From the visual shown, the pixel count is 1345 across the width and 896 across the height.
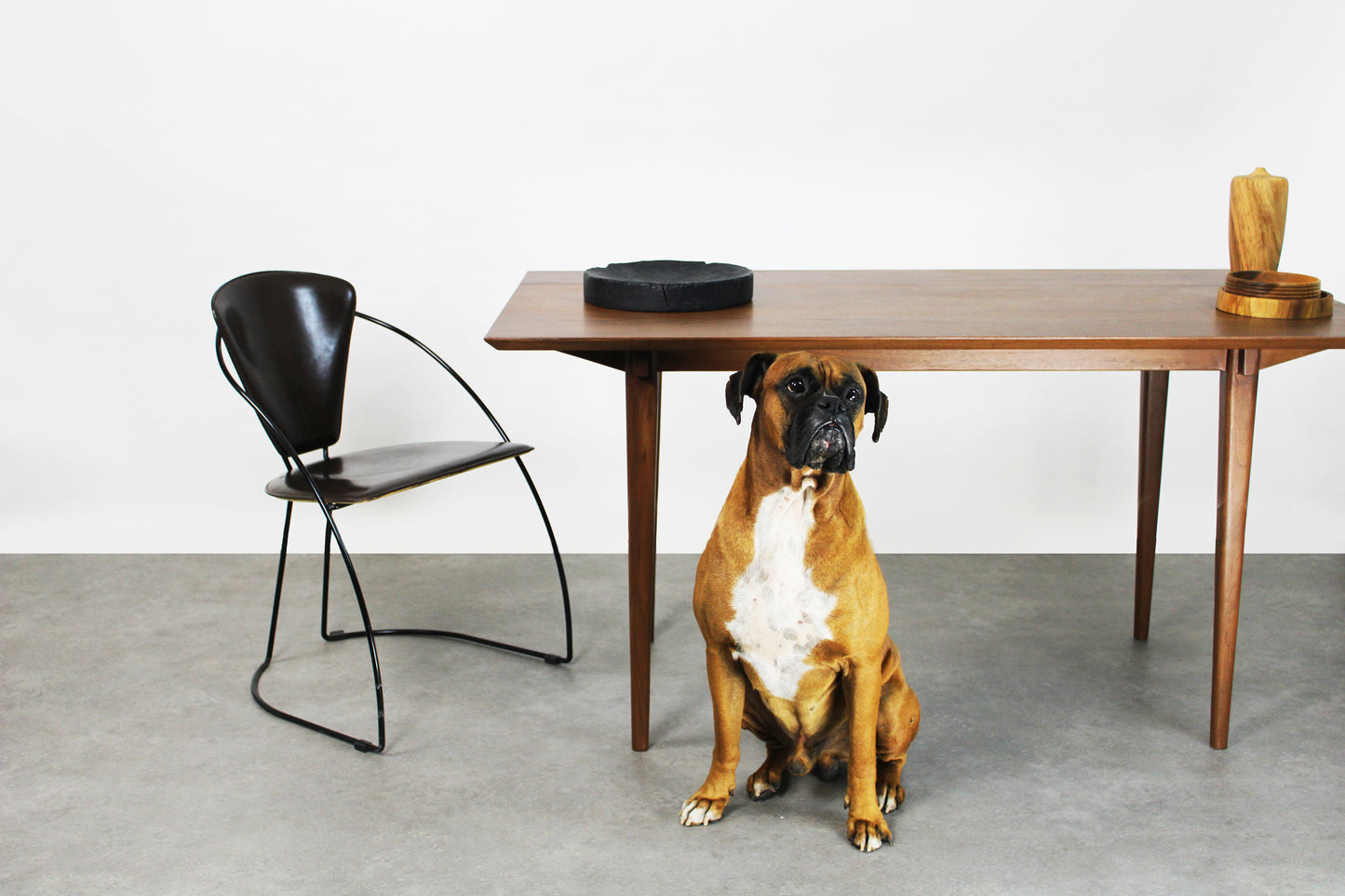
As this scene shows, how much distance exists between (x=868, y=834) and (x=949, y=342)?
950 millimetres

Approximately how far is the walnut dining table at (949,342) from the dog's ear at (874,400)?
146mm

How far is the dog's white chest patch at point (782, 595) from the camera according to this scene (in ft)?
7.57

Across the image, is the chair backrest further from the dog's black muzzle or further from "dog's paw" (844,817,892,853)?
"dog's paw" (844,817,892,853)

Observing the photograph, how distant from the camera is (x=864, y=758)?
94.4 inches

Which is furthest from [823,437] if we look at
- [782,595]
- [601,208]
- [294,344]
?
[601,208]

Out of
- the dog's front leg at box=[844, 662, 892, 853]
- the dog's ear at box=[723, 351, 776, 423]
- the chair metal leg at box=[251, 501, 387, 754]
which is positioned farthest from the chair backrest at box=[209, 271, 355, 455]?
the dog's front leg at box=[844, 662, 892, 853]

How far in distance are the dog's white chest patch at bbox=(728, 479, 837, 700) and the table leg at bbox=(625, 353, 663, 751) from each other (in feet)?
1.25

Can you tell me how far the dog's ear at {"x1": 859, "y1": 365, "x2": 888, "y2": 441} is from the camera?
2330 millimetres

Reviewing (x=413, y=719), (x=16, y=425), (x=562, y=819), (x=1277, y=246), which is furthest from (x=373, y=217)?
(x=1277, y=246)

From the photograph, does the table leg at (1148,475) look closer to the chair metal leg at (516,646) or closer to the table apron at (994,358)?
the table apron at (994,358)

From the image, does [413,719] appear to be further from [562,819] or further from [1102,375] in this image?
[1102,375]

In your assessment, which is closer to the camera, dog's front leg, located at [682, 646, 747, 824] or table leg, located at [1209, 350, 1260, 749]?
dog's front leg, located at [682, 646, 747, 824]

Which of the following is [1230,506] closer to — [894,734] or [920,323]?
[920,323]

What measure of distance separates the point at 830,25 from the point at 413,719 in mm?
2585
